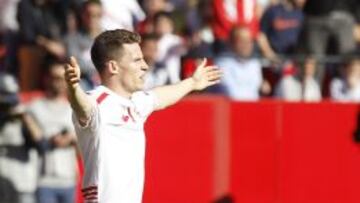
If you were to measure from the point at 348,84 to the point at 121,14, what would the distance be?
2767 millimetres

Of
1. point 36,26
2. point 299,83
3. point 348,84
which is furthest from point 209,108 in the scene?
point 36,26

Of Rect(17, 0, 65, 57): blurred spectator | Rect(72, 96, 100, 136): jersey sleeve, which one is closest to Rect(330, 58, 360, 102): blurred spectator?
Rect(17, 0, 65, 57): blurred spectator

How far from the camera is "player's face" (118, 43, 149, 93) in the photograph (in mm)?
8180

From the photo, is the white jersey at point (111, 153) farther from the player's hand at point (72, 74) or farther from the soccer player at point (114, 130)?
the player's hand at point (72, 74)

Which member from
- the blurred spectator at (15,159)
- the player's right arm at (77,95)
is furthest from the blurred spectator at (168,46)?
the player's right arm at (77,95)

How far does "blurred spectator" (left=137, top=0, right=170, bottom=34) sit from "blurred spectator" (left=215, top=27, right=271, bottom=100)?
105cm

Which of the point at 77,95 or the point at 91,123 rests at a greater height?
the point at 77,95

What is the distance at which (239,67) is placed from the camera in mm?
14773

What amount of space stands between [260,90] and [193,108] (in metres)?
1.51

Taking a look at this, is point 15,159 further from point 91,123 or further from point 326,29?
point 91,123

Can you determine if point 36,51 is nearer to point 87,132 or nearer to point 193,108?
point 193,108

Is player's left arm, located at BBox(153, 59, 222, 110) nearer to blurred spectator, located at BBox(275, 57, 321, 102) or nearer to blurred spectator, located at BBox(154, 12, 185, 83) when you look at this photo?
blurred spectator, located at BBox(154, 12, 185, 83)

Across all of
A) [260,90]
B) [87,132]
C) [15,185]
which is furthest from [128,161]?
[260,90]

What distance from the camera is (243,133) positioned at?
14.4 meters
